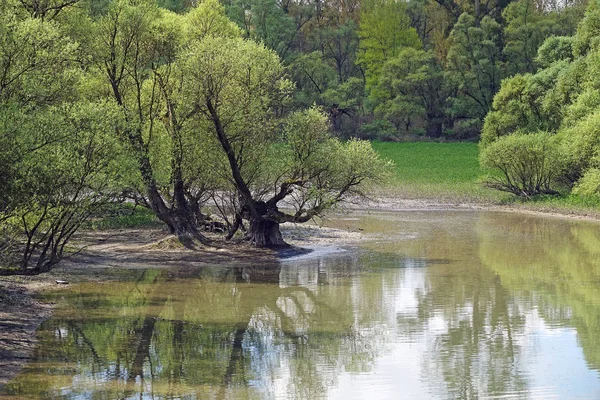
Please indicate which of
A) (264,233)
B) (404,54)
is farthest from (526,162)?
(404,54)

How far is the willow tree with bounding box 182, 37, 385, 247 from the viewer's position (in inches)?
1271

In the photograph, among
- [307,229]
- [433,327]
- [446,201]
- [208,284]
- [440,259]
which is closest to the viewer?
[433,327]

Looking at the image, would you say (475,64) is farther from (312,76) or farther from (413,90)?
(312,76)

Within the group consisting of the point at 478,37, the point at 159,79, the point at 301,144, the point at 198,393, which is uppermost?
the point at 478,37

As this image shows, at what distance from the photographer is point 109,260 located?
31734 mm

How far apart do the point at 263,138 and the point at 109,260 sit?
7245 mm

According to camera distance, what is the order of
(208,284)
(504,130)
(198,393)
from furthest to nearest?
Result: (504,130) → (208,284) → (198,393)

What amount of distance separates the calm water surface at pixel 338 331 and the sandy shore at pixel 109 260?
1.88 feet

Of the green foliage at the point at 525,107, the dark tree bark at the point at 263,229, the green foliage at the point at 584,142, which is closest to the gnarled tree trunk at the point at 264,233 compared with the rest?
the dark tree bark at the point at 263,229

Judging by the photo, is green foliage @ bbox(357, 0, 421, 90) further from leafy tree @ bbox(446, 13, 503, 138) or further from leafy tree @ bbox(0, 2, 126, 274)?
leafy tree @ bbox(0, 2, 126, 274)

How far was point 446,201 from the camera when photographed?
54.0 m

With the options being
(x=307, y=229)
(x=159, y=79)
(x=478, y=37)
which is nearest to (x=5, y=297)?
(x=159, y=79)

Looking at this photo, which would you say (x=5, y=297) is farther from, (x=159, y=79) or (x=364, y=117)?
(x=364, y=117)

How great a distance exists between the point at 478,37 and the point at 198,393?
234ft
